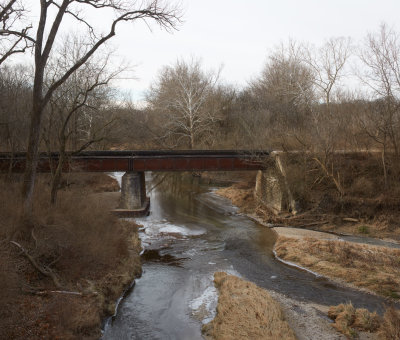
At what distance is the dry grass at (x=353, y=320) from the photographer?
9.03m

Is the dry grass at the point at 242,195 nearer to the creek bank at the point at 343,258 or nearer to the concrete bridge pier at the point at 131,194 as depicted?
the creek bank at the point at 343,258

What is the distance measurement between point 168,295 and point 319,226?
11.8 metres

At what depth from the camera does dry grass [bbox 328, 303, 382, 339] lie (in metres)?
9.03

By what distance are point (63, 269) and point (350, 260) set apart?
36.7 feet

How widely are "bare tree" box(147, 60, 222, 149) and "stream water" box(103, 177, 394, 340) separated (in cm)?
1674

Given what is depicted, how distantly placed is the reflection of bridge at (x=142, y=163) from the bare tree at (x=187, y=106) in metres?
13.4

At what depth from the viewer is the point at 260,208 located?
78.3ft

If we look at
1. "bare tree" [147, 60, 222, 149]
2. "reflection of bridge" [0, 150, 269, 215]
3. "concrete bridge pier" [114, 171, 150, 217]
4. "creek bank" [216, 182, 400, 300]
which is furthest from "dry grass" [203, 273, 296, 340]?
"bare tree" [147, 60, 222, 149]

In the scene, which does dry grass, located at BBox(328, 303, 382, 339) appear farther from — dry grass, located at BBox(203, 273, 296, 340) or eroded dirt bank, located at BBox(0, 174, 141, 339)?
eroded dirt bank, located at BBox(0, 174, 141, 339)

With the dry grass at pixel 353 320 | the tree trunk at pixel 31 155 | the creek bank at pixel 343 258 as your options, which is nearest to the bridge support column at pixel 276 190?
the creek bank at pixel 343 258

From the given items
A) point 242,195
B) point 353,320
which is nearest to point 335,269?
point 353,320

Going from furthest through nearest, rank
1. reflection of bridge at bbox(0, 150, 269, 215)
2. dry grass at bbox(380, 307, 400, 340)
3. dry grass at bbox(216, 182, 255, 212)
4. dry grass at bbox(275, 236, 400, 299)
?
dry grass at bbox(216, 182, 255, 212)
reflection of bridge at bbox(0, 150, 269, 215)
dry grass at bbox(275, 236, 400, 299)
dry grass at bbox(380, 307, 400, 340)

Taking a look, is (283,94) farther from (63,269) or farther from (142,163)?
(63,269)

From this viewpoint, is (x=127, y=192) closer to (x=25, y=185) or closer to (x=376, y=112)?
(x=25, y=185)
